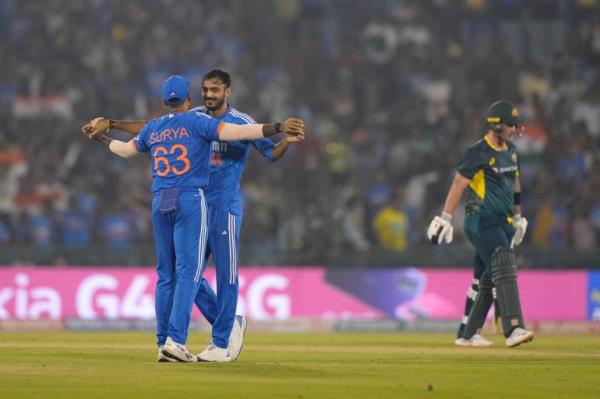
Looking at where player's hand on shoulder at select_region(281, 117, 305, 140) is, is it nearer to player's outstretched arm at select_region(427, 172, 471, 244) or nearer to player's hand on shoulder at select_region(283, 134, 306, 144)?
player's hand on shoulder at select_region(283, 134, 306, 144)

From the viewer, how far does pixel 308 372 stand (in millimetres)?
9508

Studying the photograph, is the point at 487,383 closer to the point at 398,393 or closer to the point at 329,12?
the point at 398,393

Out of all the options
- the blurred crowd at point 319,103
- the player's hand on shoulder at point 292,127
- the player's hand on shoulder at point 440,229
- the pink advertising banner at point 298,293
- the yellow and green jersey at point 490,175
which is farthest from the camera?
the blurred crowd at point 319,103

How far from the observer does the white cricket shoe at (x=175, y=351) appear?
394 inches

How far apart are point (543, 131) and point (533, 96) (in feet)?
3.17

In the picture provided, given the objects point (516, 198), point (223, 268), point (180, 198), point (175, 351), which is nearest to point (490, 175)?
point (516, 198)

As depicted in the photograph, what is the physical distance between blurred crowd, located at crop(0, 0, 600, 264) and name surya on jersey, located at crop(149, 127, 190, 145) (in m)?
8.57

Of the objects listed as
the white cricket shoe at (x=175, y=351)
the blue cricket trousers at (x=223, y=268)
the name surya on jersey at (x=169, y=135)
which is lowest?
the white cricket shoe at (x=175, y=351)

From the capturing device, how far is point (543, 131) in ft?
73.2

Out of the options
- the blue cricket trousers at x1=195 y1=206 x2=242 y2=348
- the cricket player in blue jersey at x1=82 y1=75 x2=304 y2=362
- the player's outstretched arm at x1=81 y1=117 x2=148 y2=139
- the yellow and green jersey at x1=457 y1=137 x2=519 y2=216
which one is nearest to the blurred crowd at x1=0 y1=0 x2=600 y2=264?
the yellow and green jersey at x1=457 y1=137 x2=519 y2=216

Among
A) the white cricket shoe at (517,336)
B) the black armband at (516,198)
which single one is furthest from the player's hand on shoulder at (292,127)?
the black armband at (516,198)

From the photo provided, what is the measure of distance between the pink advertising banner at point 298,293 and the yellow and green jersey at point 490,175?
20.2 feet

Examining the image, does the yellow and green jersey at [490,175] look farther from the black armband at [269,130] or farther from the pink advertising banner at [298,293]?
the pink advertising banner at [298,293]

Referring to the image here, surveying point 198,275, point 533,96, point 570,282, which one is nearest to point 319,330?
point 570,282
